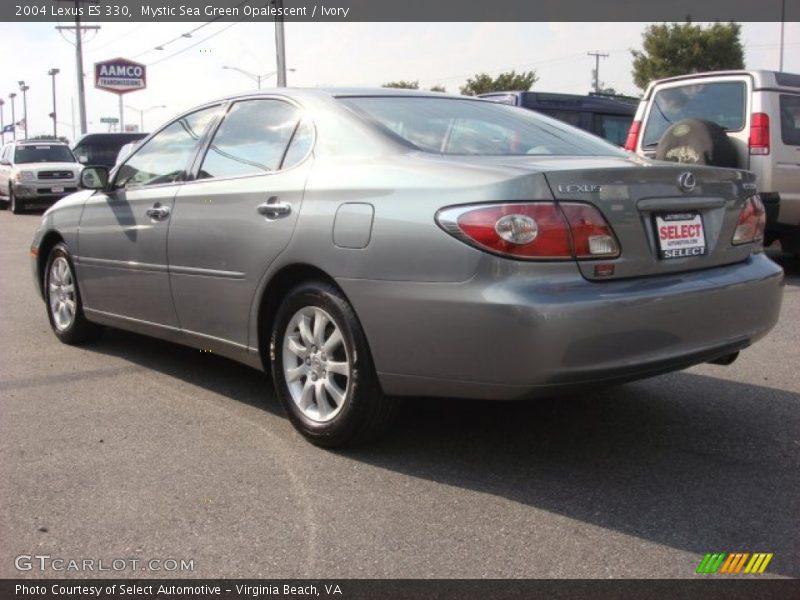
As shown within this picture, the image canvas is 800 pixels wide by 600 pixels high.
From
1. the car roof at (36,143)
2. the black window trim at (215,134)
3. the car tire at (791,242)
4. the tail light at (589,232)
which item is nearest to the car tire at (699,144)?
the car tire at (791,242)

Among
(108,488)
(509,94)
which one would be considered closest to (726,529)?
(108,488)

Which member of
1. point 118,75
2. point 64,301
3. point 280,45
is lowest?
point 64,301

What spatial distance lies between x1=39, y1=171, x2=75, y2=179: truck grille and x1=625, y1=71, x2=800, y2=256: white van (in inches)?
619

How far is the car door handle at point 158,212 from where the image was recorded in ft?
15.3

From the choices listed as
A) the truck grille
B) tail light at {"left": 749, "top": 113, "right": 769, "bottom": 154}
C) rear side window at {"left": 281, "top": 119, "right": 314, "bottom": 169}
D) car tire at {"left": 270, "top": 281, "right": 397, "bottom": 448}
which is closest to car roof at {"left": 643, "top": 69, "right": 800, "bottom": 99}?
tail light at {"left": 749, "top": 113, "right": 769, "bottom": 154}

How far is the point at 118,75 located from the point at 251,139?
6072cm

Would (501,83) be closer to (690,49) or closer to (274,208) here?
(690,49)

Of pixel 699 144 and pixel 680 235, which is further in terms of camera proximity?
pixel 699 144

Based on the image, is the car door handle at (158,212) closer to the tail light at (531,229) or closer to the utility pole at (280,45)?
the tail light at (531,229)

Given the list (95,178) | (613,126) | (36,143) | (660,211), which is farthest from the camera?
(36,143)

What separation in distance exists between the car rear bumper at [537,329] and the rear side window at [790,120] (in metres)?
5.38

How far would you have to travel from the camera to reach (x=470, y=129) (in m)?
4.08

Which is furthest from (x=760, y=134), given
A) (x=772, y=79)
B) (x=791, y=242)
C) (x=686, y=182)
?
(x=686, y=182)

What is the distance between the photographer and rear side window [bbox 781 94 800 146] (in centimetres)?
824
